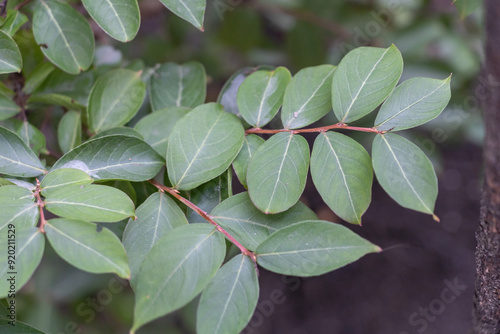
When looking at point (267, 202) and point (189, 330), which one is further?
point (189, 330)

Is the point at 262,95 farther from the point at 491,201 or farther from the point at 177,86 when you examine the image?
the point at 491,201

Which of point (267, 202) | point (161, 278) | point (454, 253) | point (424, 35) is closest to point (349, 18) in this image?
point (424, 35)

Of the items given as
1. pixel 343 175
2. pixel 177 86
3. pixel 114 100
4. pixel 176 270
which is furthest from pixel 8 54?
pixel 343 175

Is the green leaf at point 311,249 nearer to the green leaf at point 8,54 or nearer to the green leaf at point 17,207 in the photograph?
the green leaf at point 17,207

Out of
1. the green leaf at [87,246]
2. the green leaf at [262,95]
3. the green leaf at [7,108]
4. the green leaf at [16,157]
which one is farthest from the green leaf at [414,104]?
the green leaf at [7,108]

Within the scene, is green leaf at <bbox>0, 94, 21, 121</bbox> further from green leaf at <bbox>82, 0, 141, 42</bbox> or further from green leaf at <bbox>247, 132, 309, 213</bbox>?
green leaf at <bbox>247, 132, 309, 213</bbox>

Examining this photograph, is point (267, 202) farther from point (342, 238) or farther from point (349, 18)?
point (349, 18)
